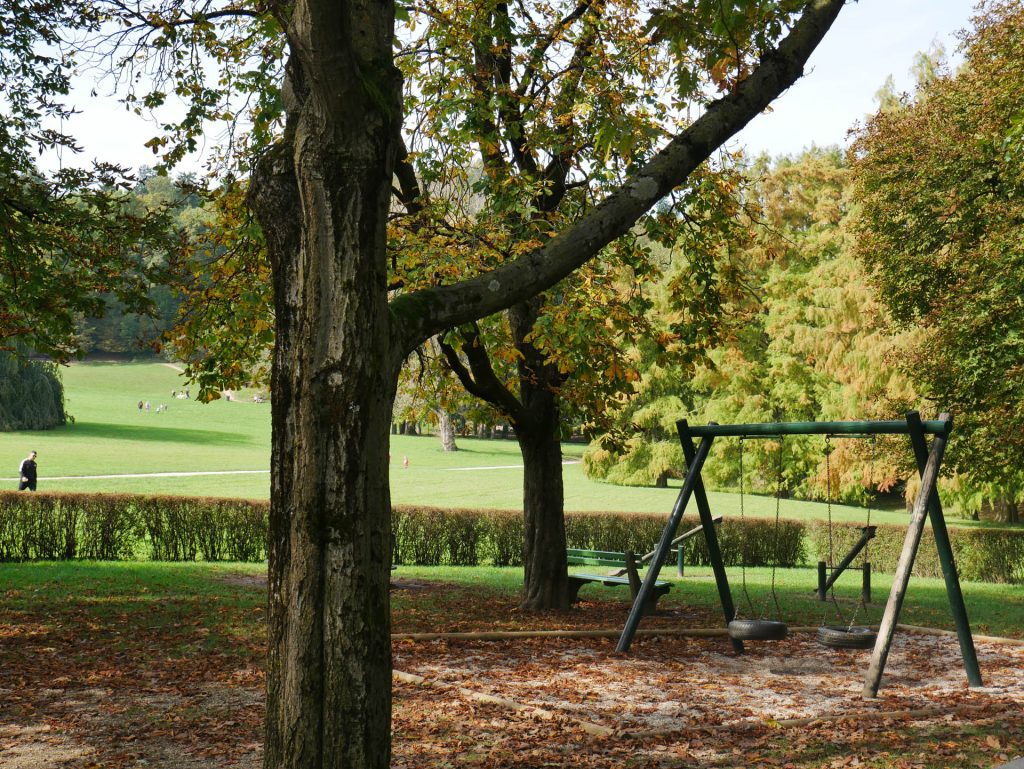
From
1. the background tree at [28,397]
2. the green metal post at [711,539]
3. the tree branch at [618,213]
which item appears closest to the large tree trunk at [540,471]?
the green metal post at [711,539]

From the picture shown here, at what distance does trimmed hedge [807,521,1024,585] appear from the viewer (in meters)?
21.5

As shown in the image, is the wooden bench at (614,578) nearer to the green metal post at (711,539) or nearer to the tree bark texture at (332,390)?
the green metal post at (711,539)

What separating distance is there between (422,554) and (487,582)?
4.03 metres

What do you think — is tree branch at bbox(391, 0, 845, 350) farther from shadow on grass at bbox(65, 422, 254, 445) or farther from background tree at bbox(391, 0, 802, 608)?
shadow on grass at bbox(65, 422, 254, 445)

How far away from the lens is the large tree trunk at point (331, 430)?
4.20m

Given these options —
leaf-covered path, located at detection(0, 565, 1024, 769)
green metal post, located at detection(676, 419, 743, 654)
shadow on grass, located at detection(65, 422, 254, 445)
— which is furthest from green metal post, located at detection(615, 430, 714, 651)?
shadow on grass, located at detection(65, 422, 254, 445)

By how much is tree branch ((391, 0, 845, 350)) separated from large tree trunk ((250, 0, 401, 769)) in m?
0.39

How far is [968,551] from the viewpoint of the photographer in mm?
21906

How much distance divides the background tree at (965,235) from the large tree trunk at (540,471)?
787cm

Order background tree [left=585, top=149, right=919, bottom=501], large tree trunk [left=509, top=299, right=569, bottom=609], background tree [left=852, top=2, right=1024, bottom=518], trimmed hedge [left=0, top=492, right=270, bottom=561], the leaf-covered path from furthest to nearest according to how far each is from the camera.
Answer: background tree [left=585, top=149, right=919, bottom=501] → trimmed hedge [left=0, top=492, right=270, bottom=561] → background tree [left=852, top=2, right=1024, bottom=518] → large tree trunk [left=509, top=299, right=569, bottom=609] → the leaf-covered path

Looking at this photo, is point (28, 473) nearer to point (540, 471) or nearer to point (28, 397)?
point (540, 471)

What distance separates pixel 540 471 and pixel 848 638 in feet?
16.6

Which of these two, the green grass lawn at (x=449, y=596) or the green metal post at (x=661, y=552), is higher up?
the green metal post at (x=661, y=552)

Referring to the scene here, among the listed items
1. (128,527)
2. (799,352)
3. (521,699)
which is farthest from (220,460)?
(521,699)
